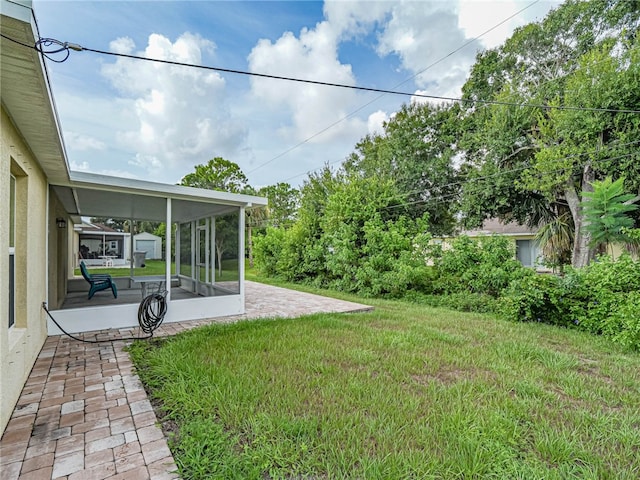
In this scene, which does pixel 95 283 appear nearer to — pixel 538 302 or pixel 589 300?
pixel 538 302

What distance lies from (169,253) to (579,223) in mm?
13114

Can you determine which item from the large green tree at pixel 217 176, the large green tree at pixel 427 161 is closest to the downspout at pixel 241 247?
the large green tree at pixel 427 161

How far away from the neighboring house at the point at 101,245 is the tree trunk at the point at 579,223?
52.7 feet

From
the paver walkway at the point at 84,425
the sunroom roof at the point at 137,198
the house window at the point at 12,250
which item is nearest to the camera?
the paver walkway at the point at 84,425

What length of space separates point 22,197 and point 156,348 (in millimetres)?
2424

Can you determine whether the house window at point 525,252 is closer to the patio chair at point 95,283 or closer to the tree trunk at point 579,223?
the tree trunk at point 579,223

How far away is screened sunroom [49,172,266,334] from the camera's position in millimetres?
5293

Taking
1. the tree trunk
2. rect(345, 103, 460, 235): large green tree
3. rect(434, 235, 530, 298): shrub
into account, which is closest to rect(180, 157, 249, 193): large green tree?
rect(345, 103, 460, 235): large green tree

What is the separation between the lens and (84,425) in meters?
2.54

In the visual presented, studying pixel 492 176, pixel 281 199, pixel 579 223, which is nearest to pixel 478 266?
pixel 492 176

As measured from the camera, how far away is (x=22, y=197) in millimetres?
3455

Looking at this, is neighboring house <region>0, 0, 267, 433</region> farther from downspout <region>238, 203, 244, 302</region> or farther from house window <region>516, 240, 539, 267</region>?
house window <region>516, 240, 539, 267</region>

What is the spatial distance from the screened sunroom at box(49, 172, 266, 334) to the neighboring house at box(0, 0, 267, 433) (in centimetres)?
2

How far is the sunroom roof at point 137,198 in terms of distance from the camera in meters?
5.16
